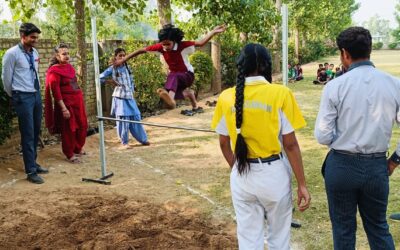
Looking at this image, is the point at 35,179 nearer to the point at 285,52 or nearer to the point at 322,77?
the point at 285,52

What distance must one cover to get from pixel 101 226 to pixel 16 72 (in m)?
2.62

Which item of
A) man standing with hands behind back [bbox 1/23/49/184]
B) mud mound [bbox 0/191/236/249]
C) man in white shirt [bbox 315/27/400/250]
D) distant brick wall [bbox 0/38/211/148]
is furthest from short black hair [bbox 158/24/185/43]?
distant brick wall [bbox 0/38/211/148]

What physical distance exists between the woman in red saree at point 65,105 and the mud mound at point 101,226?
1796 millimetres

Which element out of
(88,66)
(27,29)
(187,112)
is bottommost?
(187,112)

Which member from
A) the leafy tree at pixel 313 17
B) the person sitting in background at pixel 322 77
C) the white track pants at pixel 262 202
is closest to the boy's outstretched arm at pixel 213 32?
the white track pants at pixel 262 202

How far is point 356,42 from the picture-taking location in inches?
105

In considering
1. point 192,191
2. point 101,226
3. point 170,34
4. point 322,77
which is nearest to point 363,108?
point 101,226

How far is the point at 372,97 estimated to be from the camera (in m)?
2.63

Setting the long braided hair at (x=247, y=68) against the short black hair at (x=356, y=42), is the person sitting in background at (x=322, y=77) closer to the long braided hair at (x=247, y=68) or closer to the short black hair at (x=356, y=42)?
the short black hair at (x=356, y=42)

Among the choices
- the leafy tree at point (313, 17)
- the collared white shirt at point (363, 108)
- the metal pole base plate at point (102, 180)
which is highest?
the leafy tree at point (313, 17)

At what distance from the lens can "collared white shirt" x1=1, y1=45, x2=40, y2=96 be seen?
578 cm

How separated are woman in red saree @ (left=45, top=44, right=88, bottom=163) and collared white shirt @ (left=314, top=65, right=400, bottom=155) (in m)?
4.74

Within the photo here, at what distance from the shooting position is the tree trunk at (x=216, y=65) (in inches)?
593

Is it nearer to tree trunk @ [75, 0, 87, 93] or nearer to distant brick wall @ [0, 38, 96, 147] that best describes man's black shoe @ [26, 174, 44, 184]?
distant brick wall @ [0, 38, 96, 147]
